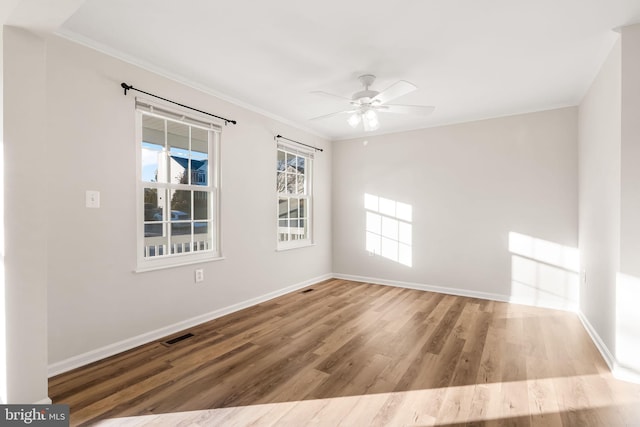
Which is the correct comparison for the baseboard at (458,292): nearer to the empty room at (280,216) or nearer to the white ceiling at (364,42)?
the empty room at (280,216)

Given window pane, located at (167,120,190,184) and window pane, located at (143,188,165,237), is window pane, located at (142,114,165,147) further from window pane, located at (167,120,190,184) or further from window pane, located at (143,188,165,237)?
window pane, located at (143,188,165,237)

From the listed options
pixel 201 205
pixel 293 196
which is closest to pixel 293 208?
pixel 293 196

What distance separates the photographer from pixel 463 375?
2336 millimetres

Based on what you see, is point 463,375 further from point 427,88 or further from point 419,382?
point 427,88

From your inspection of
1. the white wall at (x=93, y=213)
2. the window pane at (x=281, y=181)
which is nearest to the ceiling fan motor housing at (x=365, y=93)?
the white wall at (x=93, y=213)

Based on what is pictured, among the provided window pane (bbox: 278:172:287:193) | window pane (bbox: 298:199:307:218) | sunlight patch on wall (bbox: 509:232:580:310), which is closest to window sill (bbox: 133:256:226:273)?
window pane (bbox: 278:172:287:193)

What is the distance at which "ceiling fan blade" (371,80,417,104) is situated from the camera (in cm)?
266

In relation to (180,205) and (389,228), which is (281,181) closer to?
(180,205)

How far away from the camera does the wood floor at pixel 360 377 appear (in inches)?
73.9

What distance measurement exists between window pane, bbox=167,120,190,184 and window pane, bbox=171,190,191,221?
12 centimetres

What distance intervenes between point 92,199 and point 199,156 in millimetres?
1192

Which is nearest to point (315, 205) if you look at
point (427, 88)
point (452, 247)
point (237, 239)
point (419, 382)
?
point (237, 239)

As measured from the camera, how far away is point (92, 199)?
2537mm

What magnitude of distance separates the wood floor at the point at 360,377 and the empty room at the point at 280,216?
20mm
